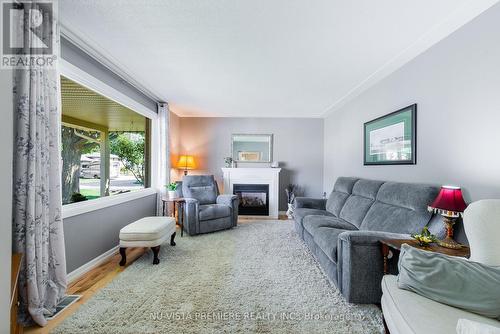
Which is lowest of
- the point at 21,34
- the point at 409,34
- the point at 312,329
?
the point at 312,329

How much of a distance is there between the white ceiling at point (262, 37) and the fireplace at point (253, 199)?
244cm

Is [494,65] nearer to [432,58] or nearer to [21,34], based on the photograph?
[432,58]

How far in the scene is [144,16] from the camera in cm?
178

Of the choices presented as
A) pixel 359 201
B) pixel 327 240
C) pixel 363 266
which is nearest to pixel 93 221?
pixel 327 240

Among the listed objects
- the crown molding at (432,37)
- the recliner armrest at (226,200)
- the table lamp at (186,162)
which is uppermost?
the crown molding at (432,37)

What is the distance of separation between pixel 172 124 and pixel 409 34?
431 cm

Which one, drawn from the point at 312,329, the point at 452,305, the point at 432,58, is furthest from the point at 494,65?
the point at 312,329

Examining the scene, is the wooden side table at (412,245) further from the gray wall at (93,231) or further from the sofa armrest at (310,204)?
the gray wall at (93,231)

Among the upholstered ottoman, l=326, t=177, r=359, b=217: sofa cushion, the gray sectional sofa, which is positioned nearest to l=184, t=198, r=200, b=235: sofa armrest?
the upholstered ottoman

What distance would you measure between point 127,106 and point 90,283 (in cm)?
238

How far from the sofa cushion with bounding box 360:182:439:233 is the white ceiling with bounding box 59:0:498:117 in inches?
58.0

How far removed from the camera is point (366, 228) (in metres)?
→ 2.48

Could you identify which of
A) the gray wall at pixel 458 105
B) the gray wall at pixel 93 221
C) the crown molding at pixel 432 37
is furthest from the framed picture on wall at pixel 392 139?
the gray wall at pixel 93 221

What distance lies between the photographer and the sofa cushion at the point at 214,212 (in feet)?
11.8
